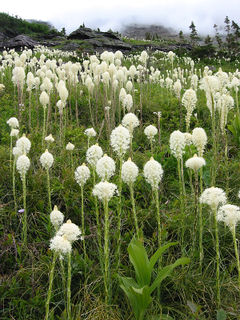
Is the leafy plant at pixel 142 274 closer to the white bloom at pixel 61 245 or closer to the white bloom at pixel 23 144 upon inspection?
the white bloom at pixel 61 245

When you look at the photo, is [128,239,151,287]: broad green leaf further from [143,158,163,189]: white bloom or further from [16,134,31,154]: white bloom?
[16,134,31,154]: white bloom

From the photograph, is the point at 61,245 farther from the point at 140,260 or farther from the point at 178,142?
the point at 178,142

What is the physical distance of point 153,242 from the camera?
2.62 m

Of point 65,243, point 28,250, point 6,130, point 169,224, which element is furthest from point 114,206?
point 6,130

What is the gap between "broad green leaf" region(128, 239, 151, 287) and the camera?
1938 mm

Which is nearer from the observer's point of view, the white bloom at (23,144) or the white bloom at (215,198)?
the white bloom at (215,198)

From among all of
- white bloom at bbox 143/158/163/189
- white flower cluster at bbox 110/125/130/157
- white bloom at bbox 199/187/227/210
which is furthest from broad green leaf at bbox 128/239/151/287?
white flower cluster at bbox 110/125/130/157

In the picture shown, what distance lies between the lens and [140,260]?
1965mm

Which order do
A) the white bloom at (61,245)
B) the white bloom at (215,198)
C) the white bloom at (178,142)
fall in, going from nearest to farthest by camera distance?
the white bloom at (61,245)
the white bloom at (215,198)
the white bloom at (178,142)

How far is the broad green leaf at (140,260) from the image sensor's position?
1938 millimetres

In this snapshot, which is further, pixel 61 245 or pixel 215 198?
pixel 215 198

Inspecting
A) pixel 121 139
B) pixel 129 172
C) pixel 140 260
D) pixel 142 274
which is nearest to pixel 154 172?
pixel 129 172

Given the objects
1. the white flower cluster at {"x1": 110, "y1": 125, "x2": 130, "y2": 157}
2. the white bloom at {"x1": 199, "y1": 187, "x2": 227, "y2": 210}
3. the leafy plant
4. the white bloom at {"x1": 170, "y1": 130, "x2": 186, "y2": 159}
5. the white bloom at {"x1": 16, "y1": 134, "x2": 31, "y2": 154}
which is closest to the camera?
the white bloom at {"x1": 199, "y1": 187, "x2": 227, "y2": 210}

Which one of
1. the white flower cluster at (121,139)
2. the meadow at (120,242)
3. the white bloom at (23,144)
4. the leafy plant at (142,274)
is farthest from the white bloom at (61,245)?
the white bloom at (23,144)
